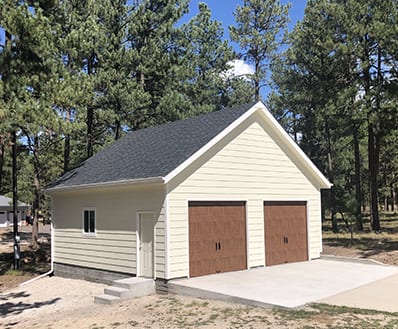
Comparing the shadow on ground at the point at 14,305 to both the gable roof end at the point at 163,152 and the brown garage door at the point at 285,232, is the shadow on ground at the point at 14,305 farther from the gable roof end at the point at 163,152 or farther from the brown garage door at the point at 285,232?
the brown garage door at the point at 285,232

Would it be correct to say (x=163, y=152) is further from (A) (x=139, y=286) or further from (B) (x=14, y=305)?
(B) (x=14, y=305)

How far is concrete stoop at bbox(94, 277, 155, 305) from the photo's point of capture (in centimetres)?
1193

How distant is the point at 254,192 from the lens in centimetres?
1530

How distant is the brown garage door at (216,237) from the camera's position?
44.0 feet

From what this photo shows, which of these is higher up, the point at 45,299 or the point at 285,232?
the point at 285,232

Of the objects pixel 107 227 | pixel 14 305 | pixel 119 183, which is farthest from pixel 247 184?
pixel 14 305

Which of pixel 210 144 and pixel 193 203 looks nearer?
pixel 193 203

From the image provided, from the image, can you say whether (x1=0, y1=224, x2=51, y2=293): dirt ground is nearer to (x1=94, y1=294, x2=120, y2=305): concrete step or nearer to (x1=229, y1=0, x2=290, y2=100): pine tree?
(x1=94, y1=294, x2=120, y2=305): concrete step

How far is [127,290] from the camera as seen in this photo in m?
12.1

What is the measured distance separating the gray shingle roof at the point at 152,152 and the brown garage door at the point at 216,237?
163cm

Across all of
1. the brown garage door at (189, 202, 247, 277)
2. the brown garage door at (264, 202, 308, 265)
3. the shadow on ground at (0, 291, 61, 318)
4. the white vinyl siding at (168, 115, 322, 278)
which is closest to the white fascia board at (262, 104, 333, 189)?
the white vinyl siding at (168, 115, 322, 278)

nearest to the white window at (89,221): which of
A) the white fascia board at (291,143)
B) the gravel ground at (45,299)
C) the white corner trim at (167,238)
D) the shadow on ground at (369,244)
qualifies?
the gravel ground at (45,299)

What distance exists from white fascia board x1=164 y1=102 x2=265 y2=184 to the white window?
4.56 meters

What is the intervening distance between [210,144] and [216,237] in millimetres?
2842
